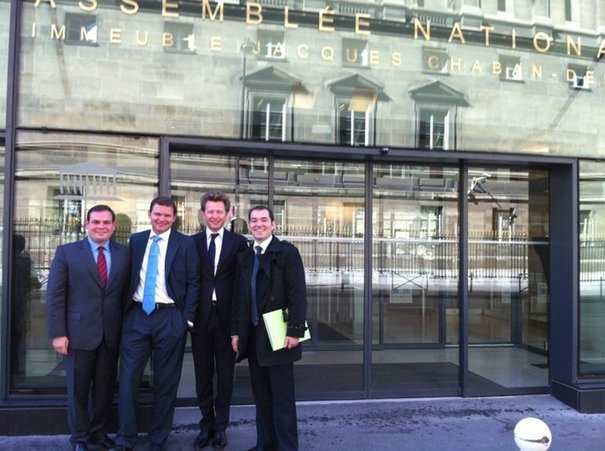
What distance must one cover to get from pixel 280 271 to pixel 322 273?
296 cm

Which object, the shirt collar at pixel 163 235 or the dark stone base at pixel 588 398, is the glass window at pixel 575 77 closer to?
the dark stone base at pixel 588 398

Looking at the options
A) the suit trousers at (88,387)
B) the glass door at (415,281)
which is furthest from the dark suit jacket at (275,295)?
the glass door at (415,281)

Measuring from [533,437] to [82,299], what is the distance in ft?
10.2

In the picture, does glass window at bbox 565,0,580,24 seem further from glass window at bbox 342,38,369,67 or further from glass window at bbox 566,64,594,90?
glass window at bbox 342,38,369,67

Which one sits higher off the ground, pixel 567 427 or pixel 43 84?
pixel 43 84

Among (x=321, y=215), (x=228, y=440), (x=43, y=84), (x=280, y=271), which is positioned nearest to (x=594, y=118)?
(x=321, y=215)

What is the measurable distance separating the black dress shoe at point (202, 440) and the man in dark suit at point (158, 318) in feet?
1.00

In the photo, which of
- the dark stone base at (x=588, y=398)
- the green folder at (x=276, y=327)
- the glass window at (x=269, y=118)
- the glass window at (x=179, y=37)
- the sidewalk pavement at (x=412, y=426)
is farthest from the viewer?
the dark stone base at (x=588, y=398)

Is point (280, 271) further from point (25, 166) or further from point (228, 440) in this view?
point (25, 166)

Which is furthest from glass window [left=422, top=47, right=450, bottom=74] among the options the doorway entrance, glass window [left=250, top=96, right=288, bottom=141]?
glass window [left=250, top=96, right=288, bottom=141]

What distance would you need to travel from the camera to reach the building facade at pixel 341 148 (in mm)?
4926

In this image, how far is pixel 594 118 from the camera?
Answer: 595 centimetres

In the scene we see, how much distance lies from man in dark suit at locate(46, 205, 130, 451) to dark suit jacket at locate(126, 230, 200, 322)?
7 cm

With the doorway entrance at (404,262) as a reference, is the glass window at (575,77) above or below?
above
